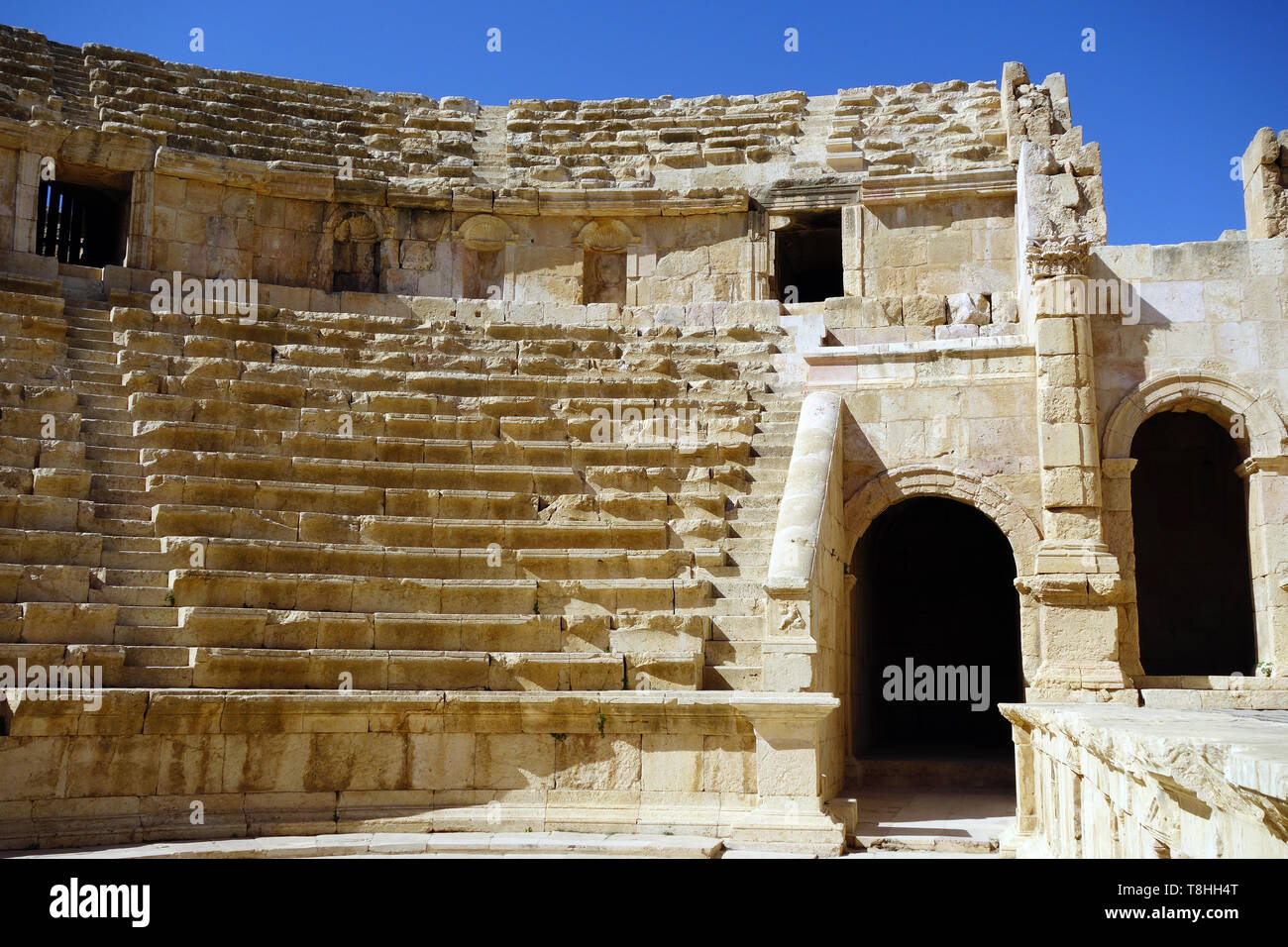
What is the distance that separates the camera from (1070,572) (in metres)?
10.7

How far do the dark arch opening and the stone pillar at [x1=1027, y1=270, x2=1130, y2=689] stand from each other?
4.11 metres

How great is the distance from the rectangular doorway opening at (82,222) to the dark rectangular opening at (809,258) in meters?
8.23

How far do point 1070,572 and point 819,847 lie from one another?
12.8 ft

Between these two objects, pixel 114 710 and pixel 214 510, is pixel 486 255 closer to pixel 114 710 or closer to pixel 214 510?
pixel 214 510

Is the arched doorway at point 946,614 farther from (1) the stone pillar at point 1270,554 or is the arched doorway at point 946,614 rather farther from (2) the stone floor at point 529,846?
(2) the stone floor at point 529,846

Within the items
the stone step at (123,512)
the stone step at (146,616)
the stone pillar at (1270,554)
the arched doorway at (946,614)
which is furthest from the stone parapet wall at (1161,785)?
the arched doorway at (946,614)

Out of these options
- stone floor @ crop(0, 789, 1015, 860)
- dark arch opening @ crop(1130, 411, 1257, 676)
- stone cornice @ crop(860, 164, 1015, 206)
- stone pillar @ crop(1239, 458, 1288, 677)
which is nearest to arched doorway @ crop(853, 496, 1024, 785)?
dark arch opening @ crop(1130, 411, 1257, 676)

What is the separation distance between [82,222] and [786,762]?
43.5ft

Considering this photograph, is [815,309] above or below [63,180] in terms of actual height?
below

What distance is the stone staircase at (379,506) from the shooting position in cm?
922

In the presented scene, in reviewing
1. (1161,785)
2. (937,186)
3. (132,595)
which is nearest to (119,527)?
(132,595)

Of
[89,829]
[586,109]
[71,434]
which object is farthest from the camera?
[586,109]

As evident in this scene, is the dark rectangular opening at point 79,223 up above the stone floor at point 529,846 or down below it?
above
